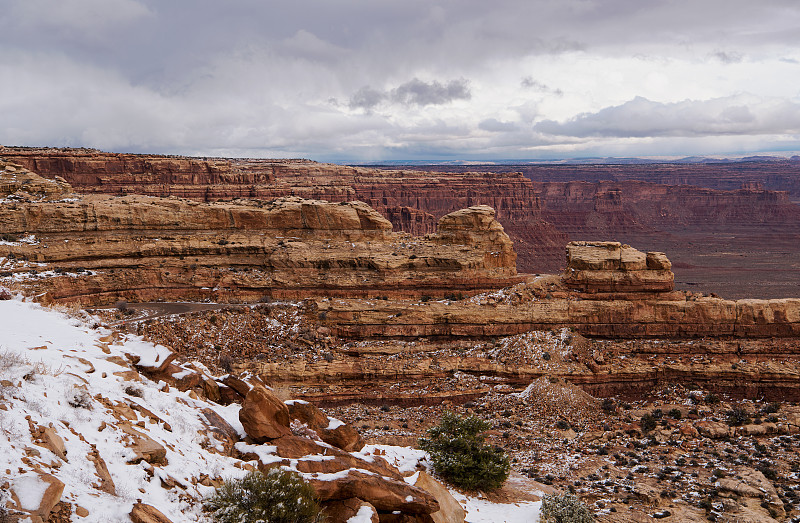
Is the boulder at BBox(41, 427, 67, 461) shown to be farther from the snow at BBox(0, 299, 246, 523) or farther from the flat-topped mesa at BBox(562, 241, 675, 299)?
the flat-topped mesa at BBox(562, 241, 675, 299)

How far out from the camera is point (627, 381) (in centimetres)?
2858

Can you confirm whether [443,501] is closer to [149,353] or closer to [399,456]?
[399,456]

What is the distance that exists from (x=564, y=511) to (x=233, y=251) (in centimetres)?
2615

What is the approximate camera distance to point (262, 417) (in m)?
11.8

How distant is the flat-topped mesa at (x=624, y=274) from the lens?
3169cm

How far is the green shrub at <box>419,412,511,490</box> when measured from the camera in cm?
1638

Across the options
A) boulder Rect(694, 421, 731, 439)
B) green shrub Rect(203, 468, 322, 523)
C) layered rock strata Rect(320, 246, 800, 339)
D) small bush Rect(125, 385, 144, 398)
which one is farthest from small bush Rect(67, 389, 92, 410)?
boulder Rect(694, 421, 731, 439)

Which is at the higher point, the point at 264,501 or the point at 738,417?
the point at 264,501

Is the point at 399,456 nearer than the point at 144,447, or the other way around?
the point at 144,447

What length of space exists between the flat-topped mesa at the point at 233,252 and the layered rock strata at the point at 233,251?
0.20ft

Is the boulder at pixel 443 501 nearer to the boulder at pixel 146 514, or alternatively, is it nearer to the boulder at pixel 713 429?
the boulder at pixel 146 514

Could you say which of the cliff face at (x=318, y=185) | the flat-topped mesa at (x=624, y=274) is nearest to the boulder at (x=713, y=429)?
the flat-topped mesa at (x=624, y=274)

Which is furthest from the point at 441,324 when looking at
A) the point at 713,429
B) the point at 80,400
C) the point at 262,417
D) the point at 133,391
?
the point at 80,400

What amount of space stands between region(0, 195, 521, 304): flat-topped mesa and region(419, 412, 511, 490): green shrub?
1492cm
